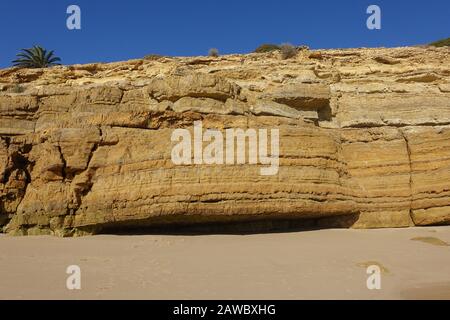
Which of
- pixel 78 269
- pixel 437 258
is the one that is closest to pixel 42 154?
pixel 78 269

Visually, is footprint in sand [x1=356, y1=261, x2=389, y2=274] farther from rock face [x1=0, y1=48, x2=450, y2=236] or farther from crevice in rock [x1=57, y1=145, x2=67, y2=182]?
crevice in rock [x1=57, y1=145, x2=67, y2=182]

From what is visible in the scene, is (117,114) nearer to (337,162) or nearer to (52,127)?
(52,127)

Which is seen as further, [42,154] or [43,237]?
[42,154]

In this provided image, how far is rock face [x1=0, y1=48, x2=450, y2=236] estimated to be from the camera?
9883mm

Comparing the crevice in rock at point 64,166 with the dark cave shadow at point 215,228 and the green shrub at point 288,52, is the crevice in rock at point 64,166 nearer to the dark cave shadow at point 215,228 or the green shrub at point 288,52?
the dark cave shadow at point 215,228

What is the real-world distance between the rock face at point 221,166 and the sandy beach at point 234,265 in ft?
2.27

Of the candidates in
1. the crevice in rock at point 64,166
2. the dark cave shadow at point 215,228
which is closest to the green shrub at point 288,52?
the dark cave shadow at point 215,228

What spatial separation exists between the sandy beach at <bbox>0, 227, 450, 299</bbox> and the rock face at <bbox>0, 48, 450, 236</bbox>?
693 mm

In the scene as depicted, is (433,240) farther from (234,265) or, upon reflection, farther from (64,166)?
(64,166)

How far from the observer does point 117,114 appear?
10.9 metres

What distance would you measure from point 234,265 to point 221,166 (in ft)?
10.6

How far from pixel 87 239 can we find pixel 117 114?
335cm

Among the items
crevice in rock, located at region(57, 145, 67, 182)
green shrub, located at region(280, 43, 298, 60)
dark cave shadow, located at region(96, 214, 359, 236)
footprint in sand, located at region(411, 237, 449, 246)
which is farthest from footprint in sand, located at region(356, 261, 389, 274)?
green shrub, located at region(280, 43, 298, 60)
